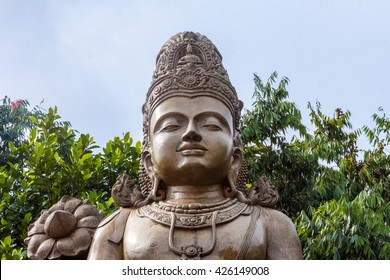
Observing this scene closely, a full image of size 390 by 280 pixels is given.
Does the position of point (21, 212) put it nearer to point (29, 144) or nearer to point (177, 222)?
point (29, 144)

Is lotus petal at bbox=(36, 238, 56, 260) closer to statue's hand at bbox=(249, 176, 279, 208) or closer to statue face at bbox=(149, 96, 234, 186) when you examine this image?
statue face at bbox=(149, 96, 234, 186)

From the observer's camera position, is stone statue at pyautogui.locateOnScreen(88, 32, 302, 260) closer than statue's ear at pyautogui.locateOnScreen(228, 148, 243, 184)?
Yes

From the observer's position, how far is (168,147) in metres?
5.43

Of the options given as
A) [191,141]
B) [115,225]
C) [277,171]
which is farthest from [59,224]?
[277,171]

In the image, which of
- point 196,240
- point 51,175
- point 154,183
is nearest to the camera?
point 196,240

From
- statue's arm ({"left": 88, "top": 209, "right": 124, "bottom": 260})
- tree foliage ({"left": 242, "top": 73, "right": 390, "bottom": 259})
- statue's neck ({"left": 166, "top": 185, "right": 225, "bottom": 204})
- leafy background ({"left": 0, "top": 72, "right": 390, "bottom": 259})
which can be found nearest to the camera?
statue's arm ({"left": 88, "top": 209, "right": 124, "bottom": 260})

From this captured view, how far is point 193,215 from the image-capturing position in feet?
17.3

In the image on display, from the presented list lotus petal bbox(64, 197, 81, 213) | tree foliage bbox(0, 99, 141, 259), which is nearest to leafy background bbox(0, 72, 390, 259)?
tree foliage bbox(0, 99, 141, 259)

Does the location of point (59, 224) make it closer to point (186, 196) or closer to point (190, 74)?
point (186, 196)

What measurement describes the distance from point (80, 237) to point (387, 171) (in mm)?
6648

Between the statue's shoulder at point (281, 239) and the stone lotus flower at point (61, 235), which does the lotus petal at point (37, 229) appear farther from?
the statue's shoulder at point (281, 239)

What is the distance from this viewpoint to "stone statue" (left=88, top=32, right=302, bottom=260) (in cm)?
516

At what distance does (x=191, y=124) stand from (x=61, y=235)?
137 cm
